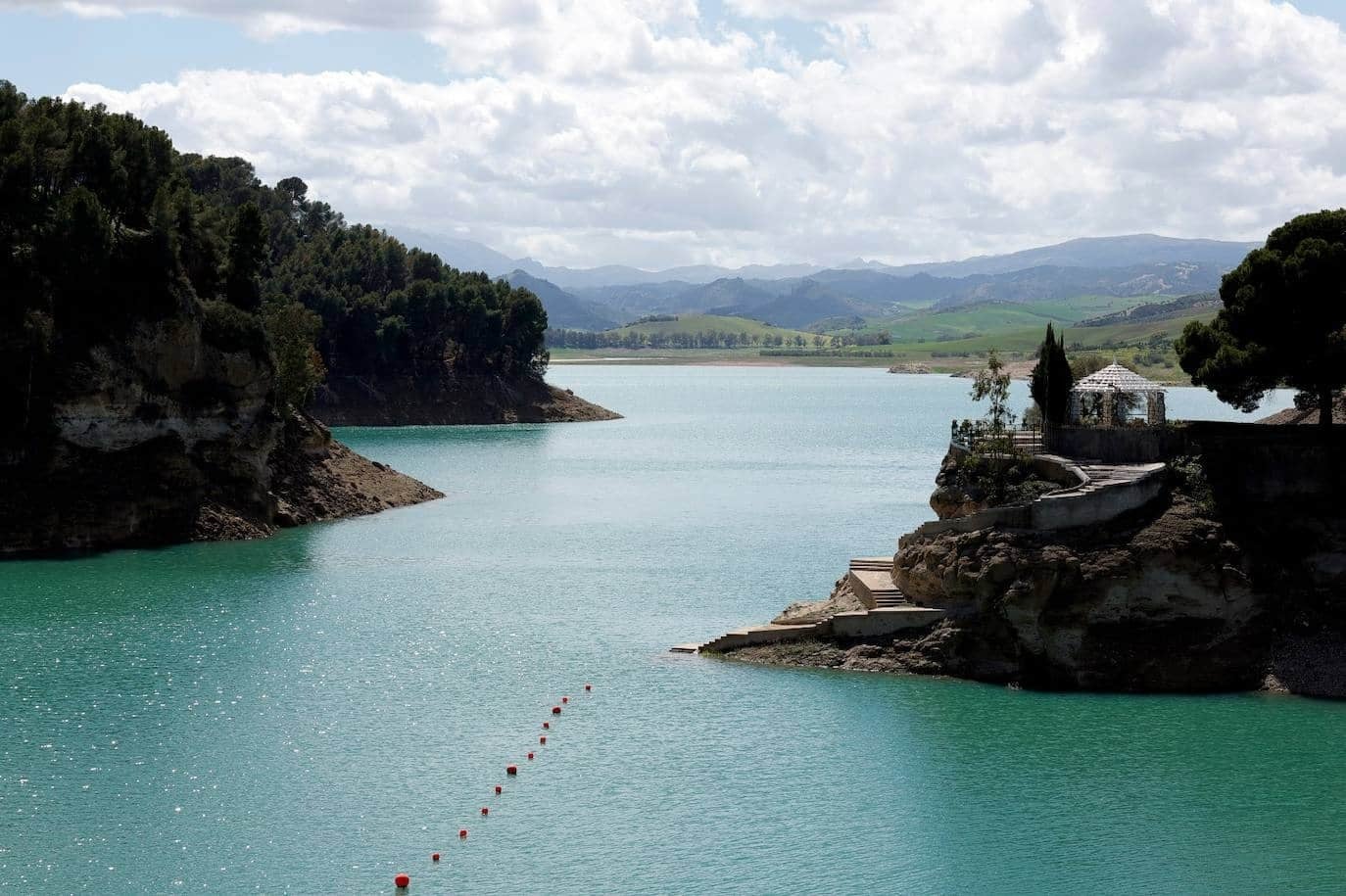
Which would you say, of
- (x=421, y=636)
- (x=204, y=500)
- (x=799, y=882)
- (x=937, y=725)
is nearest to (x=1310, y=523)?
(x=937, y=725)

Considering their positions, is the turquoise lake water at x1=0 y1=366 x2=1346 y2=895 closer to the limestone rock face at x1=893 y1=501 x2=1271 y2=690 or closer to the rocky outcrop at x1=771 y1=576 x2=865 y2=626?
the limestone rock face at x1=893 y1=501 x2=1271 y2=690

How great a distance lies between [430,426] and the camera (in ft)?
630

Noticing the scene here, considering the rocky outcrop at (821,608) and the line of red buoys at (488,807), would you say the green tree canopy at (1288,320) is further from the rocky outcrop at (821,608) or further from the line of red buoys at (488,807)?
the line of red buoys at (488,807)

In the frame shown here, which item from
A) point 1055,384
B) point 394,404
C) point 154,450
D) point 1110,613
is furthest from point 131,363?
point 394,404

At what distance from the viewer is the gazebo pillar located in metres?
61.8

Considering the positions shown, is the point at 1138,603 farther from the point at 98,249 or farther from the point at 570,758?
the point at 98,249

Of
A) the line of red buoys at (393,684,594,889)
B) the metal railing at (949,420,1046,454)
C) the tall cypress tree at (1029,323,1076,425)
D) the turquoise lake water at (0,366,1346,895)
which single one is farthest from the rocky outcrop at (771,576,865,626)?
the tall cypress tree at (1029,323,1076,425)

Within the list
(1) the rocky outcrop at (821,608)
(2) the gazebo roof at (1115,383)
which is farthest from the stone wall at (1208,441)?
(1) the rocky outcrop at (821,608)

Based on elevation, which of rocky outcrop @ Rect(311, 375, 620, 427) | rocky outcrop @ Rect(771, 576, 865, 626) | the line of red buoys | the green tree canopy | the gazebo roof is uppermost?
the green tree canopy

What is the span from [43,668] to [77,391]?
30623 millimetres

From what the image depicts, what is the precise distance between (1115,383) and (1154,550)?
1103 cm

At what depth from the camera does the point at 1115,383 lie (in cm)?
6306

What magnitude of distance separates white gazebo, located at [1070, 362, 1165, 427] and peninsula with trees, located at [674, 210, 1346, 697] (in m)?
0.41

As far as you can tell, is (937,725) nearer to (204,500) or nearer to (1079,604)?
(1079,604)
